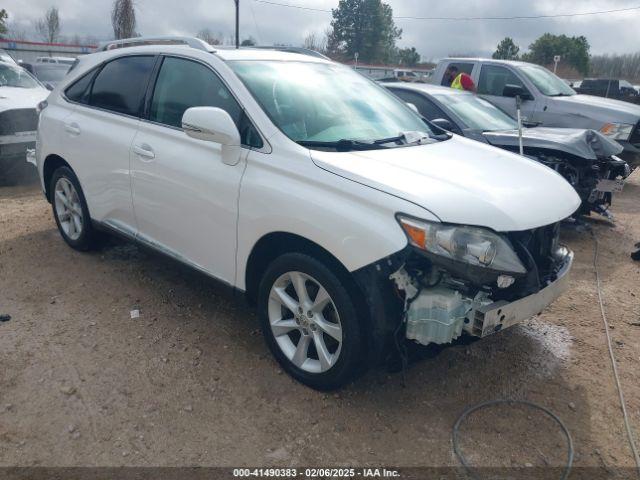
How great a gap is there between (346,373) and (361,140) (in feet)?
4.56

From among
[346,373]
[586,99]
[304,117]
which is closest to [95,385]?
[346,373]

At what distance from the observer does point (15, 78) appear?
8.74 meters

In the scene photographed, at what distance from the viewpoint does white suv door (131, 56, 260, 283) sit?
3268 mm

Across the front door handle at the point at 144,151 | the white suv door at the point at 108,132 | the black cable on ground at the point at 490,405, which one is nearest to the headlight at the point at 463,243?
the black cable on ground at the point at 490,405

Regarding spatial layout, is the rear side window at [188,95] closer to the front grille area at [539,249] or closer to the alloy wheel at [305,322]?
the alloy wheel at [305,322]

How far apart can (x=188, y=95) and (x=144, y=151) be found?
1.67 feet

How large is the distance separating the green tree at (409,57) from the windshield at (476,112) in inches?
2647

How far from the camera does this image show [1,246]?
518cm

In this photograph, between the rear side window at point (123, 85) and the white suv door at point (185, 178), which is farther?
the rear side window at point (123, 85)

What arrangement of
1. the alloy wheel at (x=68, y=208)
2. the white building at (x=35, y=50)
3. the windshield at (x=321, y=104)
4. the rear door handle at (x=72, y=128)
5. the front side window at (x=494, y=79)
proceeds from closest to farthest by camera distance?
1. the windshield at (x=321, y=104)
2. the rear door handle at (x=72, y=128)
3. the alloy wheel at (x=68, y=208)
4. the front side window at (x=494, y=79)
5. the white building at (x=35, y=50)

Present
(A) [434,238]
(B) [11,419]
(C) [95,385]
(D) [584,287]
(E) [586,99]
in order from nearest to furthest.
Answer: (A) [434,238], (B) [11,419], (C) [95,385], (D) [584,287], (E) [586,99]

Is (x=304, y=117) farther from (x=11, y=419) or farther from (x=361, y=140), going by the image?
(x=11, y=419)

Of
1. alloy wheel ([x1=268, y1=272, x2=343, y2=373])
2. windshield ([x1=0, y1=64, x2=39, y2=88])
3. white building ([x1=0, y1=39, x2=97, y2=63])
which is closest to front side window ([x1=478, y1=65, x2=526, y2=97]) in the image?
alloy wheel ([x1=268, y1=272, x2=343, y2=373])

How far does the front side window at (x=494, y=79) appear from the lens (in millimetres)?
9086
